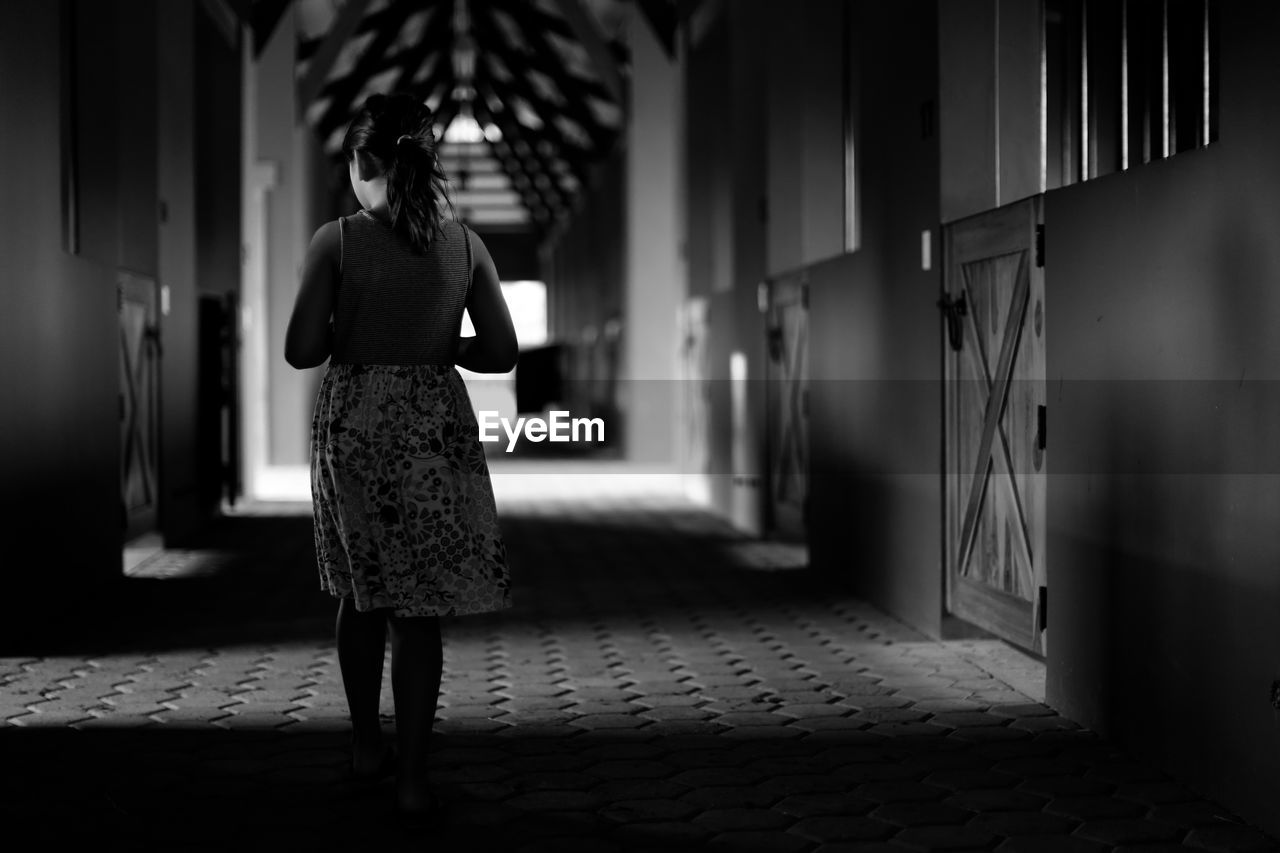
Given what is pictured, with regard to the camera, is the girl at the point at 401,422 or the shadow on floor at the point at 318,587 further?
the shadow on floor at the point at 318,587

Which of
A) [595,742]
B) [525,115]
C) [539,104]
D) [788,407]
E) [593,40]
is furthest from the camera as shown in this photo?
[525,115]

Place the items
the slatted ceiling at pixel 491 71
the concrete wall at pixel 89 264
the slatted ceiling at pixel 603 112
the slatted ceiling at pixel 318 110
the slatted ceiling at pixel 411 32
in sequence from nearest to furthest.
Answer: the concrete wall at pixel 89 264 < the slatted ceiling at pixel 491 71 < the slatted ceiling at pixel 318 110 < the slatted ceiling at pixel 411 32 < the slatted ceiling at pixel 603 112

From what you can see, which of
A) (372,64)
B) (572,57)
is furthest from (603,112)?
(372,64)

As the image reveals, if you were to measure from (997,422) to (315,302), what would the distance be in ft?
8.22

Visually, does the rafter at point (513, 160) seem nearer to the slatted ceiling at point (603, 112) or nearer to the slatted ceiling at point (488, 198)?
the slatted ceiling at point (488, 198)

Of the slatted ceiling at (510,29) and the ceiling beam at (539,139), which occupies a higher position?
the slatted ceiling at (510,29)

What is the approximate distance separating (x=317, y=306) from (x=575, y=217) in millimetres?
25462

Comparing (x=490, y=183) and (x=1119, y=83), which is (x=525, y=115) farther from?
(x=1119, y=83)

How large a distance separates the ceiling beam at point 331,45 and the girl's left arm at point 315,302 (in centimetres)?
1182

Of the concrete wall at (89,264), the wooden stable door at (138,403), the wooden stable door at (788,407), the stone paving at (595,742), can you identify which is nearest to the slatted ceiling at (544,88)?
the concrete wall at (89,264)

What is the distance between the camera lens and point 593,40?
15.5 metres

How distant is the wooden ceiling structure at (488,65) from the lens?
14.9 meters

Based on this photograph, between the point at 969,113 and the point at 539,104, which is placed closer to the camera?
the point at 969,113

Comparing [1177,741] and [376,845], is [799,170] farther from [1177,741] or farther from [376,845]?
[376,845]
